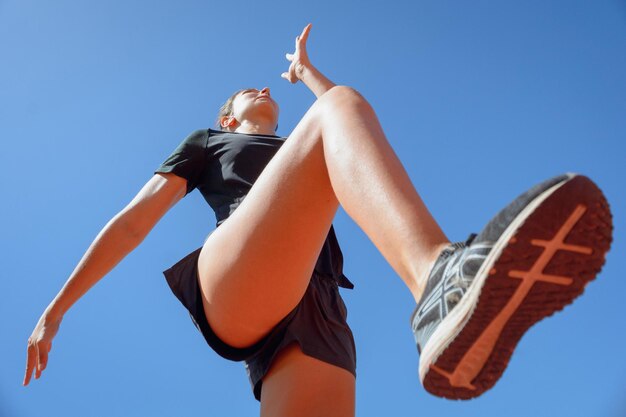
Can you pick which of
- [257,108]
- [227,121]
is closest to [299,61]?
[257,108]

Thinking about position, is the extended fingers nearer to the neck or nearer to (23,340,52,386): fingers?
the neck

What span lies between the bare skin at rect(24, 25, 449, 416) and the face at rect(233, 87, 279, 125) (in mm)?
472

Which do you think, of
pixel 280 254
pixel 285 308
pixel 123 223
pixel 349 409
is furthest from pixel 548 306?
pixel 123 223

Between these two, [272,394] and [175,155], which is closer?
[272,394]

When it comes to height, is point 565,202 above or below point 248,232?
below

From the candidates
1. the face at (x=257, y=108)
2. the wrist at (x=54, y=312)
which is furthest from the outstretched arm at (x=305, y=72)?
the wrist at (x=54, y=312)

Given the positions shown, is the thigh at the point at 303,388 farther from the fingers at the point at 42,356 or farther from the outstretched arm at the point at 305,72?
the outstretched arm at the point at 305,72

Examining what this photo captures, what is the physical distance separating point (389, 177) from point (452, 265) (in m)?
0.27

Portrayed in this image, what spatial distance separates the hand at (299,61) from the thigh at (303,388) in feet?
4.02

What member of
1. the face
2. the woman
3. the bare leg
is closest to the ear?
the face

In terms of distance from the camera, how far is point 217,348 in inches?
84.4

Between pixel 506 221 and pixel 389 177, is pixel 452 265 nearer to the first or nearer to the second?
pixel 506 221

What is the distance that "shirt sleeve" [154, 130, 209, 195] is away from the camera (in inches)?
98.1

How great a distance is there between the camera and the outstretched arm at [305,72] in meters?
2.69
